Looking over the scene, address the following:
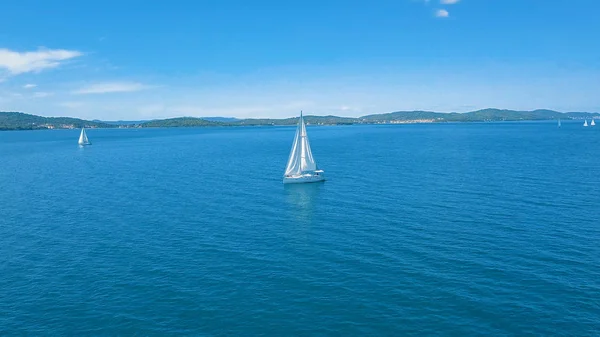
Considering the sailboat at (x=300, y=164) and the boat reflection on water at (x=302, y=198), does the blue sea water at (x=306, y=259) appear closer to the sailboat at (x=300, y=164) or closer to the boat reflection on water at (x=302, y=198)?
the boat reflection on water at (x=302, y=198)

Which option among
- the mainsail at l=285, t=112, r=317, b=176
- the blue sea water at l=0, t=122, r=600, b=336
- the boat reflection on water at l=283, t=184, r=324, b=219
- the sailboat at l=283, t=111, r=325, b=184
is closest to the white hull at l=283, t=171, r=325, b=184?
the sailboat at l=283, t=111, r=325, b=184

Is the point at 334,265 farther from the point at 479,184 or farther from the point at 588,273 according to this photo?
the point at 479,184

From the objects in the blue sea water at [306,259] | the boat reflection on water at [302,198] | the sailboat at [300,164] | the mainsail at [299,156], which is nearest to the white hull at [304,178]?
the sailboat at [300,164]

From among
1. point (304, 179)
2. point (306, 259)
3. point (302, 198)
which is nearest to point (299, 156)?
point (304, 179)

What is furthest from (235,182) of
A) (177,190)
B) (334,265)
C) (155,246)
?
(334,265)

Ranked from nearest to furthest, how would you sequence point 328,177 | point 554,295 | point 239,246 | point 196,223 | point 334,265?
point 554,295, point 334,265, point 239,246, point 196,223, point 328,177

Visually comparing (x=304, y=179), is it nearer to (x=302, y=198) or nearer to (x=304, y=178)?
(x=304, y=178)

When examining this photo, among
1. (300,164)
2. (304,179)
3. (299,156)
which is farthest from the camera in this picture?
(299,156)
